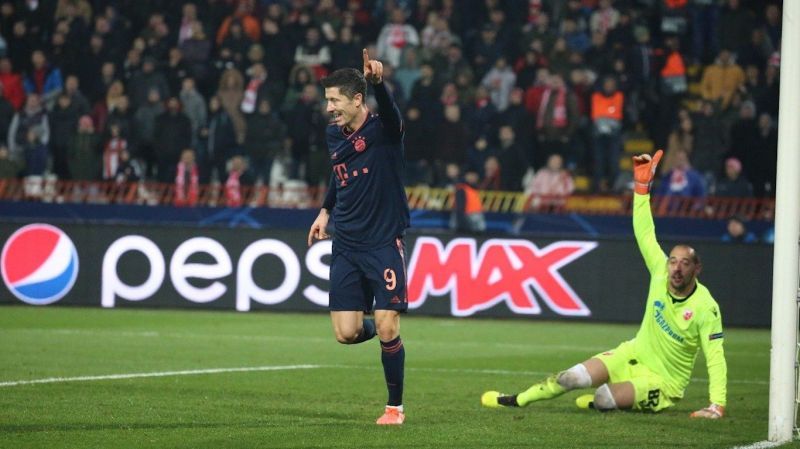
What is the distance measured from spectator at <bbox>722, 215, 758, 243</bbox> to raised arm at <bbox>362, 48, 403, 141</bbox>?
1131 cm

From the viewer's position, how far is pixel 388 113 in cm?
873

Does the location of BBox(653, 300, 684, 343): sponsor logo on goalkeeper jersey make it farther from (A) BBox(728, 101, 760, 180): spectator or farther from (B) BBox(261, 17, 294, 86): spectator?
(B) BBox(261, 17, 294, 86): spectator

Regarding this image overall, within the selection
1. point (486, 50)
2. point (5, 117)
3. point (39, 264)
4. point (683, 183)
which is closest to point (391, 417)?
point (39, 264)

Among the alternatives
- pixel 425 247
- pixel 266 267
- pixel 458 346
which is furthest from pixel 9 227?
pixel 458 346

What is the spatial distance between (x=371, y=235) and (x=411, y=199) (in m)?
12.5

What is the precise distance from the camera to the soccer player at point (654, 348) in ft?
32.1

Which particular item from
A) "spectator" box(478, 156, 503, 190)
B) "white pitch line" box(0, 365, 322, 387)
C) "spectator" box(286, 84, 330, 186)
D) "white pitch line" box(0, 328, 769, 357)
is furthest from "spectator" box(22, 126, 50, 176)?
"white pitch line" box(0, 365, 322, 387)

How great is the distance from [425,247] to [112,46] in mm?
9048

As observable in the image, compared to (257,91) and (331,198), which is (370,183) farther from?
(257,91)

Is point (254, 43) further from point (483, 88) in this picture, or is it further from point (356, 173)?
point (356, 173)

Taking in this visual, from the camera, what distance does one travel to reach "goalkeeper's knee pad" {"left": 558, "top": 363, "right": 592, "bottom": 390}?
32.6 ft

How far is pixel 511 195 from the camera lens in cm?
2153

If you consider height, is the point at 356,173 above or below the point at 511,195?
above

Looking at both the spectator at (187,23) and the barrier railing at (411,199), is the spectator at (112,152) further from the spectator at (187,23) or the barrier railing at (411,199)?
the spectator at (187,23)
